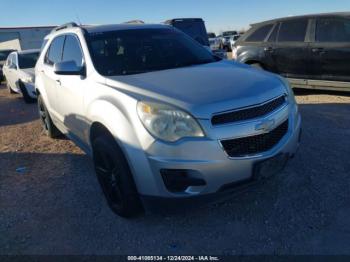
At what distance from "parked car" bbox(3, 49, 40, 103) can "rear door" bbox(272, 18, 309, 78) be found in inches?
259

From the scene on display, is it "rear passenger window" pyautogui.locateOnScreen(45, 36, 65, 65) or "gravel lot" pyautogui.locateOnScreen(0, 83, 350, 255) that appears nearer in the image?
"gravel lot" pyautogui.locateOnScreen(0, 83, 350, 255)

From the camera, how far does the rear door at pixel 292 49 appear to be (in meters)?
7.84

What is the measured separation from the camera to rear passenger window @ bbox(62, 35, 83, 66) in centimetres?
414

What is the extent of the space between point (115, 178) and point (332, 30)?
624cm

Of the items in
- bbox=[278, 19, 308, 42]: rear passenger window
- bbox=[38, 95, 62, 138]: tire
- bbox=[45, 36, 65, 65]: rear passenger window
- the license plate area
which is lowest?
bbox=[38, 95, 62, 138]: tire

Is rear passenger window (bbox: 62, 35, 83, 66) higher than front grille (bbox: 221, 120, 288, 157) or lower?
higher

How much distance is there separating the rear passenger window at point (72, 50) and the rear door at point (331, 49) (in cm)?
526

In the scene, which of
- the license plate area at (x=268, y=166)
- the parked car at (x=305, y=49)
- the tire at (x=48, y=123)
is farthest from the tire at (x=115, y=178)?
the parked car at (x=305, y=49)

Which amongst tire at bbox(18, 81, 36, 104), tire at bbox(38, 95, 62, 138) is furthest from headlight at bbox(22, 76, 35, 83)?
tire at bbox(38, 95, 62, 138)

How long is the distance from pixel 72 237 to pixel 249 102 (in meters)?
1.95

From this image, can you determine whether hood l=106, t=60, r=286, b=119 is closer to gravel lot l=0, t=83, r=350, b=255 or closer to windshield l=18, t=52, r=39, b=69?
gravel lot l=0, t=83, r=350, b=255

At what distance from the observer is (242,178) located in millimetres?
2869

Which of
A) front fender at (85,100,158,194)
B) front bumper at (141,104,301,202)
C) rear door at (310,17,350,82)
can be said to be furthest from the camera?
rear door at (310,17,350,82)

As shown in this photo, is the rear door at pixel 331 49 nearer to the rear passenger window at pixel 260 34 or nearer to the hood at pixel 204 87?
the rear passenger window at pixel 260 34
